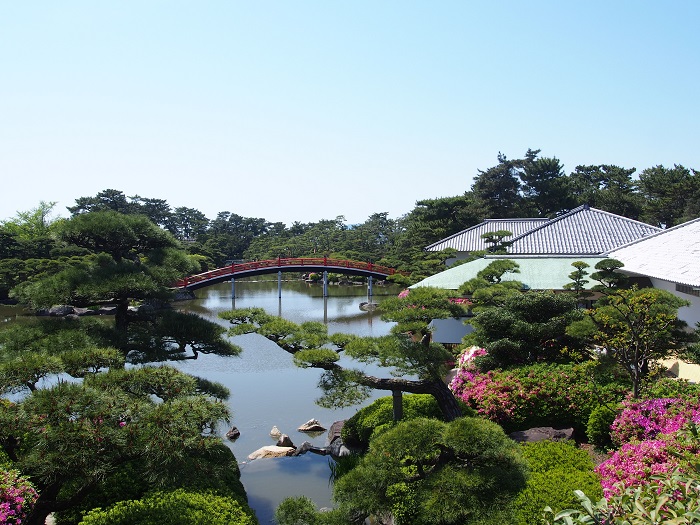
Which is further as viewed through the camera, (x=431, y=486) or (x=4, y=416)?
(x=431, y=486)

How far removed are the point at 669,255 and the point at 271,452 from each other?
1040 centimetres

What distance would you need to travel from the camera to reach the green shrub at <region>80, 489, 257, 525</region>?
5023mm

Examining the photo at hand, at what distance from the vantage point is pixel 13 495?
4.21 meters

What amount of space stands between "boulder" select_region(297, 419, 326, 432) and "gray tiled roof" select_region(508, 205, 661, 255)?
39.8 feet

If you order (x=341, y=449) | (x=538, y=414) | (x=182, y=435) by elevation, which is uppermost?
(x=182, y=435)

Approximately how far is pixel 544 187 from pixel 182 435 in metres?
39.0

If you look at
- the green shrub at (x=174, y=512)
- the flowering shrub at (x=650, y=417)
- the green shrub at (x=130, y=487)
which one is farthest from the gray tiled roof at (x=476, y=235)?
the green shrub at (x=174, y=512)

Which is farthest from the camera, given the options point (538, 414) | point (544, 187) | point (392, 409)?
point (544, 187)

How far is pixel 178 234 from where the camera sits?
59.2m

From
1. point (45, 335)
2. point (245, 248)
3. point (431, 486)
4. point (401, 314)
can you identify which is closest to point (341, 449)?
point (401, 314)

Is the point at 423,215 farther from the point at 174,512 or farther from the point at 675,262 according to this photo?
the point at 174,512

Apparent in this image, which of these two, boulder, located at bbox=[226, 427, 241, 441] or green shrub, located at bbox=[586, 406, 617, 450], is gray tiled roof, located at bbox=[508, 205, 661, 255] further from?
green shrub, located at bbox=[586, 406, 617, 450]

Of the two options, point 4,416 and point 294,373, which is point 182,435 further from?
point 294,373

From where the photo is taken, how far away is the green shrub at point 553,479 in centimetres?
504
